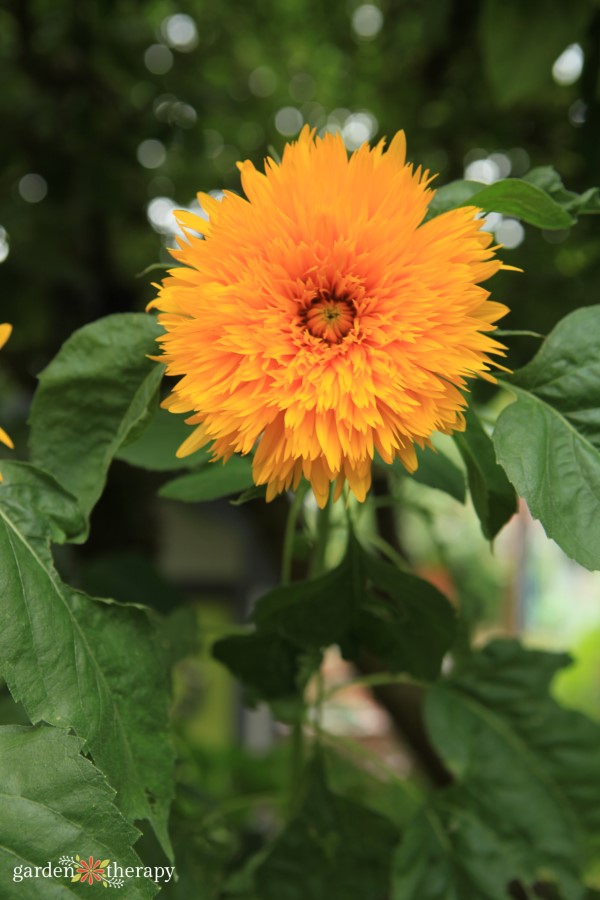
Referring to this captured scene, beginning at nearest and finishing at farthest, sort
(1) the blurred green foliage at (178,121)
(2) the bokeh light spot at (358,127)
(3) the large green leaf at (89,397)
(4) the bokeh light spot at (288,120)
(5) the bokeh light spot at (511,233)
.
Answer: (3) the large green leaf at (89,397) → (1) the blurred green foliage at (178,121) → (5) the bokeh light spot at (511,233) → (2) the bokeh light spot at (358,127) → (4) the bokeh light spot at (288,120)

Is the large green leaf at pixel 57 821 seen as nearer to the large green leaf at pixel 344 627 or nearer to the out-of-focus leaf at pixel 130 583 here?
the large green leaf at pixel 344 627

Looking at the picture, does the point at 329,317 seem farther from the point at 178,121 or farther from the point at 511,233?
the point at 178,121

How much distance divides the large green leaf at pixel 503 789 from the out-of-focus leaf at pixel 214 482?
318mm

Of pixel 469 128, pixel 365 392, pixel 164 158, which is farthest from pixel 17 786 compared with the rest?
pixel 164 158

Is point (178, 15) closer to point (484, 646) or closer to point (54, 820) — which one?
point (484, 646)

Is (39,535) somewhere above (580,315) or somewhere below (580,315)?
below

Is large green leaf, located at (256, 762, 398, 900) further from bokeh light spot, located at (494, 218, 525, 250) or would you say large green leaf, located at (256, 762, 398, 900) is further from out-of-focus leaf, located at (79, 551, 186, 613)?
bokeh light spot, located at (494, 218, 525, 250)

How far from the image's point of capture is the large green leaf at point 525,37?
0.96 m

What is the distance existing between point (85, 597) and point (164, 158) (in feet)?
5.19

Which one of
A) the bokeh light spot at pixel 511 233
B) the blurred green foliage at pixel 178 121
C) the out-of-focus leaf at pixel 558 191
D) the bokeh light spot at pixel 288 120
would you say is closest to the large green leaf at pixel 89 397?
the out-of-focus leaf at pixel 558 191

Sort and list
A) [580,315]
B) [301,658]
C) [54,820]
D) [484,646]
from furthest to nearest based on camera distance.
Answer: [484,646] → [301,658] → [580,315] → [54,820]

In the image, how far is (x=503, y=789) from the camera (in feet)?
2.51

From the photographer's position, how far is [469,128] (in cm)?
145

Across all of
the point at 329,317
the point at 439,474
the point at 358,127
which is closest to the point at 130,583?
the point at 439,474
